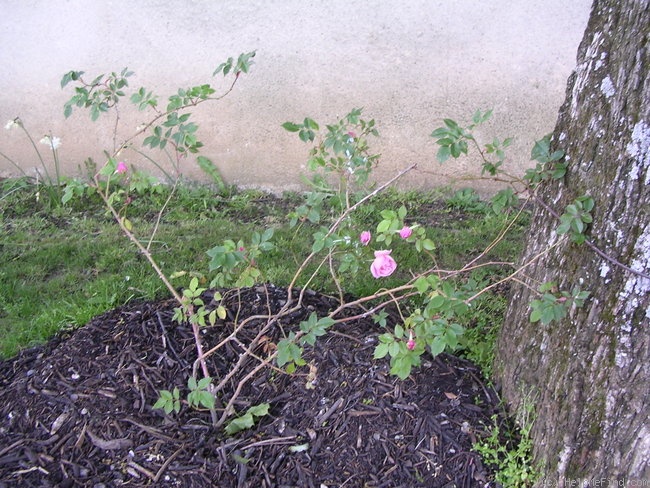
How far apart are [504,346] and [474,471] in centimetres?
53

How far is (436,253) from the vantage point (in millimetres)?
3814

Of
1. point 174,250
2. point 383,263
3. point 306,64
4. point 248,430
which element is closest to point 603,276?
point 383,263

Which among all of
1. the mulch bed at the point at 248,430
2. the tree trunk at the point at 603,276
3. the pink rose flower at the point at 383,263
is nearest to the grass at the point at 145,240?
the mulch bed at the point at 248,430

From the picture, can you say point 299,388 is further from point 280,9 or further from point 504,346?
point 280,9

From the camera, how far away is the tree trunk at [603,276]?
175 centimetres

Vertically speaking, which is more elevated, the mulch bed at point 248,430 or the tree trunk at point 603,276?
the tree trunk at point 603,276

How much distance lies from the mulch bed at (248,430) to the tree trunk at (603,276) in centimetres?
33

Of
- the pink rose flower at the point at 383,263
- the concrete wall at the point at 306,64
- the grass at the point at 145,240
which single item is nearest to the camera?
the pink rose flower at the point at 383,263

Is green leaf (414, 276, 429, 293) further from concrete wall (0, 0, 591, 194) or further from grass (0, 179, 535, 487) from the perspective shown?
concrete wall (0, 0, 591, 194)

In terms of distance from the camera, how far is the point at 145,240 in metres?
3.99

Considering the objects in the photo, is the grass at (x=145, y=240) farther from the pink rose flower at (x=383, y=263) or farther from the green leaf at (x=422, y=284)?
the pink rose flower at (x=383, y=263)

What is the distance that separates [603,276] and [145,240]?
9.79 feet

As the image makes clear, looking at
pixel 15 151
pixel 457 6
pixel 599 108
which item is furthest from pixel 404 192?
pixel 15 151

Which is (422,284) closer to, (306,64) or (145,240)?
(145,240)
